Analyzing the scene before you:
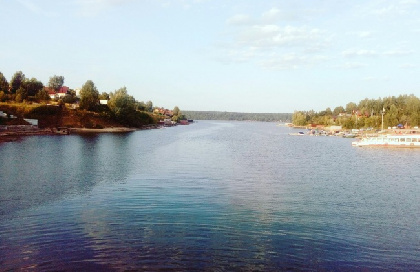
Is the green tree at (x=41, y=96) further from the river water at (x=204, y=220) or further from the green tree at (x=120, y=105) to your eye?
the river water at (x=204, y=220)

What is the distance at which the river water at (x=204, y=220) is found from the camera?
1903 cm

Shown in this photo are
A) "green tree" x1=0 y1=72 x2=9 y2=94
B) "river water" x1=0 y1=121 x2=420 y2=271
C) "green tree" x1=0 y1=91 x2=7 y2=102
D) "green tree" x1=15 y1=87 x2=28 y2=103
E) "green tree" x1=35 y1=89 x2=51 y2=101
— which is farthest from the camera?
"green tree" x1=35 y1=89 x2=51 y2=101

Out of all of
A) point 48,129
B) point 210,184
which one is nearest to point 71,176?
point 210,184

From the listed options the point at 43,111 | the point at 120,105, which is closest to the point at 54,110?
the point at 43,111

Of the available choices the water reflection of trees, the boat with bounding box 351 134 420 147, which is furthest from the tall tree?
the boat with bounding box 351 134 420 147

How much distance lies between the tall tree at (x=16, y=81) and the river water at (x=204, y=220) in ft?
429

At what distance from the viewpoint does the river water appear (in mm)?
19031

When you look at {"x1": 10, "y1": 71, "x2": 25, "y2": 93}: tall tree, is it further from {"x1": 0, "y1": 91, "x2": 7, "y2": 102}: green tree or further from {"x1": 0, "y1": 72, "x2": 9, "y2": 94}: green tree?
{"x1": 0, "y1": 91, "x2": 7, "y2": 102}: green tree

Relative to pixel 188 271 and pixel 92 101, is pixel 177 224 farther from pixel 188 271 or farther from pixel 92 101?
pixel 92 101

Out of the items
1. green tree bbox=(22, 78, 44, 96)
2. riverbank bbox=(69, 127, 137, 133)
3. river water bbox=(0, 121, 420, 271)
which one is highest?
green tree bbox=(22, 78, 44, 96)

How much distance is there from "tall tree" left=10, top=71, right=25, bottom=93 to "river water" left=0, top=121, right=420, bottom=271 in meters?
131

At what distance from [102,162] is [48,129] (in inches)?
3198

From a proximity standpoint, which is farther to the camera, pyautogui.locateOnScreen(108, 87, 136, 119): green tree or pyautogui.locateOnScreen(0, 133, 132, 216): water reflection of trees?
pyautogui.locateOnScreen(108, 87, 136, 119): green tree

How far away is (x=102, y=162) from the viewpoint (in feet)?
187
